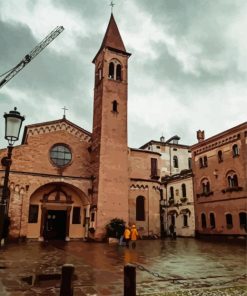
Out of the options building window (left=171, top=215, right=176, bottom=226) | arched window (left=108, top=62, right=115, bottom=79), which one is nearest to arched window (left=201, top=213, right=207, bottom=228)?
building window (left=171, top=215, right=176, bottom=226)

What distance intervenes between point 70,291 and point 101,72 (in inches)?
1060

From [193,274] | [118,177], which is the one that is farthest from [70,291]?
[118,177]

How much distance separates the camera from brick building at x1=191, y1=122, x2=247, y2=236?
1086 inches

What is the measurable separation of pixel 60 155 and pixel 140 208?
9.50m

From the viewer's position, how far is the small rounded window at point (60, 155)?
91.1 feet

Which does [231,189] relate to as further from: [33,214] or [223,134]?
[33,214]

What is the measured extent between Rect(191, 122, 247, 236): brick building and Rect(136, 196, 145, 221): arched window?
24.0ft

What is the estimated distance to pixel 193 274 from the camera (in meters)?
9.83

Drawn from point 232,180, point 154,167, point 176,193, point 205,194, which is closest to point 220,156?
point 232,180

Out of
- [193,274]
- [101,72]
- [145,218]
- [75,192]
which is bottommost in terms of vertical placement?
[193,274]

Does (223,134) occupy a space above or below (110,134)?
above

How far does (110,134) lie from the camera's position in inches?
1102

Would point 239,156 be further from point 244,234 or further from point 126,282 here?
point 126,282

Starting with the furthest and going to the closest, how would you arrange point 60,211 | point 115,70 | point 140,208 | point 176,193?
point 176,193, point 115,70, point 140,208, point 60,211
